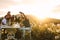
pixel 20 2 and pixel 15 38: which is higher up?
pixel 20 2

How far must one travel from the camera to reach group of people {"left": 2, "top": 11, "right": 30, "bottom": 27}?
2.14m

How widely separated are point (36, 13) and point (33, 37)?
31 cm

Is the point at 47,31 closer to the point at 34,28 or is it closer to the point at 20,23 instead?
the point at 34,28

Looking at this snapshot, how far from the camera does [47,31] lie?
82.6 inches

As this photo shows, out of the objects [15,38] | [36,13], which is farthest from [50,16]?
[15,38]

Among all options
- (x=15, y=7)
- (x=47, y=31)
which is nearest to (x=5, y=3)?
(x=15, y=7)

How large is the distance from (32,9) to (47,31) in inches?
13.4

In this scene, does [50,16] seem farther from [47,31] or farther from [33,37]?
[33,37]

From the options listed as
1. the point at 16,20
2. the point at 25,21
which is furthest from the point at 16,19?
the point at 25,21

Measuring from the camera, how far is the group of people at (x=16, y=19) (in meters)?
2.14

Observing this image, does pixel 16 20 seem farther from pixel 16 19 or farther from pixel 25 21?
pixel 25 21

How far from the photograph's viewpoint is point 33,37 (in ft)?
6.91

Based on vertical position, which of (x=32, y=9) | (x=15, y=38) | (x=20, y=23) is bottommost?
(x=15, y=38)

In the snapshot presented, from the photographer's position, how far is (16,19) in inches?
84.7
